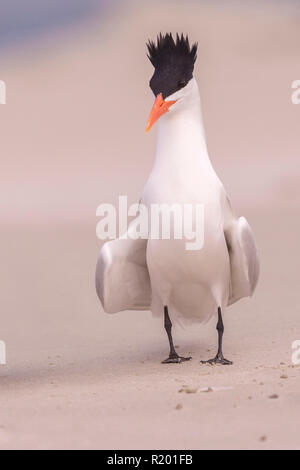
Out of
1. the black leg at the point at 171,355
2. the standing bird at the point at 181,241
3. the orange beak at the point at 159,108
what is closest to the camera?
the standing bird at the point at 181,241

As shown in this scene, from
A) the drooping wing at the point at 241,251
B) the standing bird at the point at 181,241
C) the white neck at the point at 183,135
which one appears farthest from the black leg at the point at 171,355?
the white neck at the point at 183,135

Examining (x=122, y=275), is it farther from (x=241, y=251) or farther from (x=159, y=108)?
(x=159, y=108)

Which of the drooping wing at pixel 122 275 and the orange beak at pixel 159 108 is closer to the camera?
the orange beak at pixel 159 108

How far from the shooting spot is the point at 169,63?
18.4ft

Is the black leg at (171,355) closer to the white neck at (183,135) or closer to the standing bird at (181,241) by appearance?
the standing bird at (181,241)

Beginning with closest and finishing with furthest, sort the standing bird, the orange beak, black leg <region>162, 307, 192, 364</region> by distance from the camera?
the standing bird < the orange beak < black leg <region>162, 307, 192, 364</region>

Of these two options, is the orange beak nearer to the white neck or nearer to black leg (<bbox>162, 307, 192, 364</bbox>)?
the white neck

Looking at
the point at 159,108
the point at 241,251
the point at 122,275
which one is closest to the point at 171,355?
the point at 122,275

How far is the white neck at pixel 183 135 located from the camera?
18.2 ft

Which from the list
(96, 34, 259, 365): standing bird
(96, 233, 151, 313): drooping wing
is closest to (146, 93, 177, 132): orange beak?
(96, 34, 259, 365): standing bird

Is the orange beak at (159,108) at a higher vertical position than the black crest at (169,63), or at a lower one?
lower

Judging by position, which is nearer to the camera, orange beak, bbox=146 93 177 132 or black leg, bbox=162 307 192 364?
orange beak, bbox=146 93 177 132

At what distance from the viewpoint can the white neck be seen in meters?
5.55
